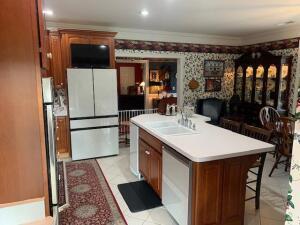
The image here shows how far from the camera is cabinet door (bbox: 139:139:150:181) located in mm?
3089

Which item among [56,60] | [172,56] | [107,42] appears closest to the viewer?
[56,60]

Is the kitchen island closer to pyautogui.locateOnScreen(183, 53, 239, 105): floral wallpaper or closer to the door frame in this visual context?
the door frame

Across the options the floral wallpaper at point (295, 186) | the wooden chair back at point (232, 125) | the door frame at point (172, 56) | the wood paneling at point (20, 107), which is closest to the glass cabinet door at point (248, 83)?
the door frame at point (172, 56)

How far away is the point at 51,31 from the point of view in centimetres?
416

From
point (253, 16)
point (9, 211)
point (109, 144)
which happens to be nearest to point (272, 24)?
point (253, 16)

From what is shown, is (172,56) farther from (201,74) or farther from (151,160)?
(151,160)

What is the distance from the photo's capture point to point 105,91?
4309mm

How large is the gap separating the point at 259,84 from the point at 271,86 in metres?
0.33

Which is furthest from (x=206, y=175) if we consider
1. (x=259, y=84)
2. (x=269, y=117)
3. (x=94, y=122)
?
(x=259, y=84)

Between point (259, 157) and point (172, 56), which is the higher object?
point (172, 56)

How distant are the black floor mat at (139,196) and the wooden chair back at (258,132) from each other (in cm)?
145

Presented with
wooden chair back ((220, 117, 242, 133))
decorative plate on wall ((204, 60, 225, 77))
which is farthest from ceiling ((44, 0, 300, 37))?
wooden chair back ((220, 117, 242, 133))

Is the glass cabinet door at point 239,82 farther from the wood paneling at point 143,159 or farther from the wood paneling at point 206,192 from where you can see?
the wood paneling at point 206,192

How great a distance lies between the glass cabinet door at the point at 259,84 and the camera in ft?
17.5
